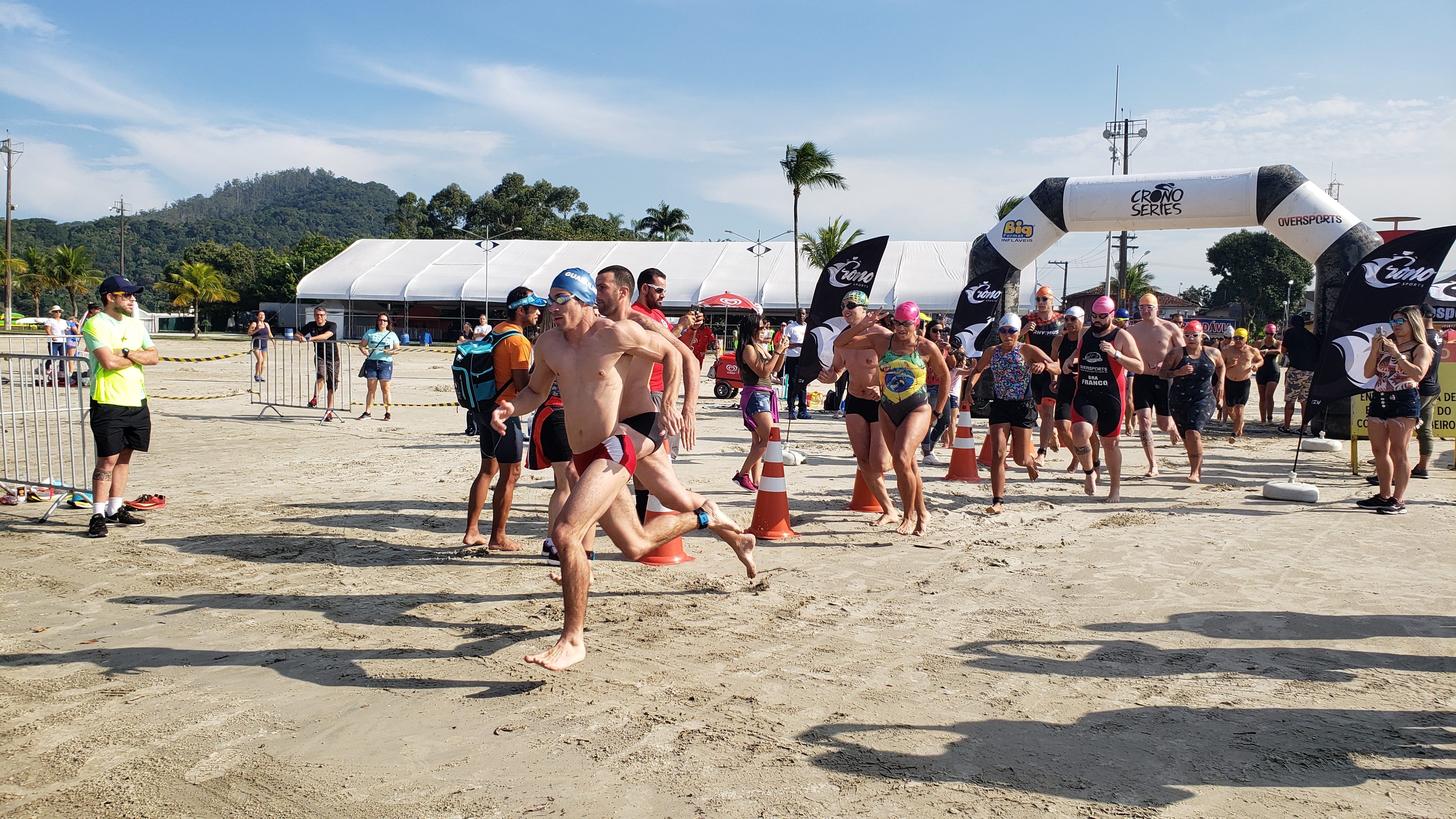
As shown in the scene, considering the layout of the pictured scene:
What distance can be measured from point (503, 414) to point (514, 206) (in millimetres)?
78214

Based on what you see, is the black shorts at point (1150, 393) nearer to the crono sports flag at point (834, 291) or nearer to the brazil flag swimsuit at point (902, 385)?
the crono sports flag at point (834, 291)

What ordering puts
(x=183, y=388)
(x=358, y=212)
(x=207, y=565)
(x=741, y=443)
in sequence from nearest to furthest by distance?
(x=207, y=565), (x=741, y=443), (x=183, y=388), (x=358, y=212)

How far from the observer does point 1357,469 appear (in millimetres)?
10719


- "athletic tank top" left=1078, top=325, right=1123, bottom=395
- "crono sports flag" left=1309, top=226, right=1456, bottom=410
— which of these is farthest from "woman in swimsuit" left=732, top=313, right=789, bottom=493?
"crono sports flag" left=1309, top=226, right=1456, bottom=410

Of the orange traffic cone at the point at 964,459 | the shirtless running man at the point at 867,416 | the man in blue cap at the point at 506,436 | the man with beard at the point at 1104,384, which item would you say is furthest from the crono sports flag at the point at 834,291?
the man in blue cap at the point at 506,436

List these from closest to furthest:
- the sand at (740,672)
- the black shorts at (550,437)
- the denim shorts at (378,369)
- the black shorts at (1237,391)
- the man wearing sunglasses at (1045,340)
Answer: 1. the sand at (740,672)
2. the black shorts at (550,437)
3. the man wearing sunglasses at (1045,340)
4. the denim shorts at (378,369)
5. the black shorts at (1237,391)

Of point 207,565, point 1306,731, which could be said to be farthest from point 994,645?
point 207,565

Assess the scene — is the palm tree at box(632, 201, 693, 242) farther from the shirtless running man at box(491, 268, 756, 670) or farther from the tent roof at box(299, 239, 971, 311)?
the shirtless running man at box(491, 268, 756, 670)

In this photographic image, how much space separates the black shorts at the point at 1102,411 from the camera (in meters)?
8.59

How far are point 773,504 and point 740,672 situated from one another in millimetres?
2927

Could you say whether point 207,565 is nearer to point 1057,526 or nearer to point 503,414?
point 503,414

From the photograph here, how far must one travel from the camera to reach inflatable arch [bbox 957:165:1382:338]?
46.8ft

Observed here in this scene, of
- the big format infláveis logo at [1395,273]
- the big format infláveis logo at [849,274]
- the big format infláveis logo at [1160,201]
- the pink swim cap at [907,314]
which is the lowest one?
the pink swim cap at [907,314]

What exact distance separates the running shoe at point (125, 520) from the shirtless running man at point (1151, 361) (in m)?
9.66
